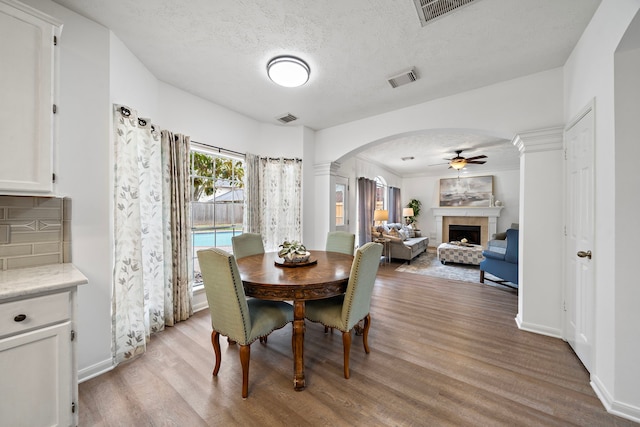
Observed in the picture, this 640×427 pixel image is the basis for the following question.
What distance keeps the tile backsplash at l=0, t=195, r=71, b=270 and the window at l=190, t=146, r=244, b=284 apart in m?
1.40

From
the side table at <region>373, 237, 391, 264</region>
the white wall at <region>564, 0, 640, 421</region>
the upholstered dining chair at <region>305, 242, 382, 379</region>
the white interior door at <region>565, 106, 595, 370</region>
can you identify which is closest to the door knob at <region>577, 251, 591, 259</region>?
the white interior door at <region>565, 106, 595, 370</region>

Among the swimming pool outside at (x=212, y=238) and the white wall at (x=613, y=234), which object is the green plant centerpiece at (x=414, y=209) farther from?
the white wall at (x=613, y=234)

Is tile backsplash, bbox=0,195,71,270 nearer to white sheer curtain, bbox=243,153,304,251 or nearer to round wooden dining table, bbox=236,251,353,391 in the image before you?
round wooden dining table, bbox=236,251,353,391

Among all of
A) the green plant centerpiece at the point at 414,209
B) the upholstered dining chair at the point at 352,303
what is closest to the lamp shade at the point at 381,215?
the green plant centerpiece at the point at 414,209

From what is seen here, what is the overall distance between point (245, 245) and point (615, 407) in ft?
10.4

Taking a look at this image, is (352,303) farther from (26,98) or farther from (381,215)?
(381,215)

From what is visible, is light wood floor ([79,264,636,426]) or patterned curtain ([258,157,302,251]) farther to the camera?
patterned curtain ([258,157,302,251])

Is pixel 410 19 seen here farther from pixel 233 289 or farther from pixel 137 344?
pixel 137 344

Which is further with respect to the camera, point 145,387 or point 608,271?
point 145,387

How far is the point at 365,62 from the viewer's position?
233 centimetres

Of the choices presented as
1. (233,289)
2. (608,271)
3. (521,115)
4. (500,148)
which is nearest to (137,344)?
(233,289)

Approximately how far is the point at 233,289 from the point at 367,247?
1000mm

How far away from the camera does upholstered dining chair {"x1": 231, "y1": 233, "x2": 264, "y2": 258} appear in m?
2.69

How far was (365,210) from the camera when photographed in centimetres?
614
